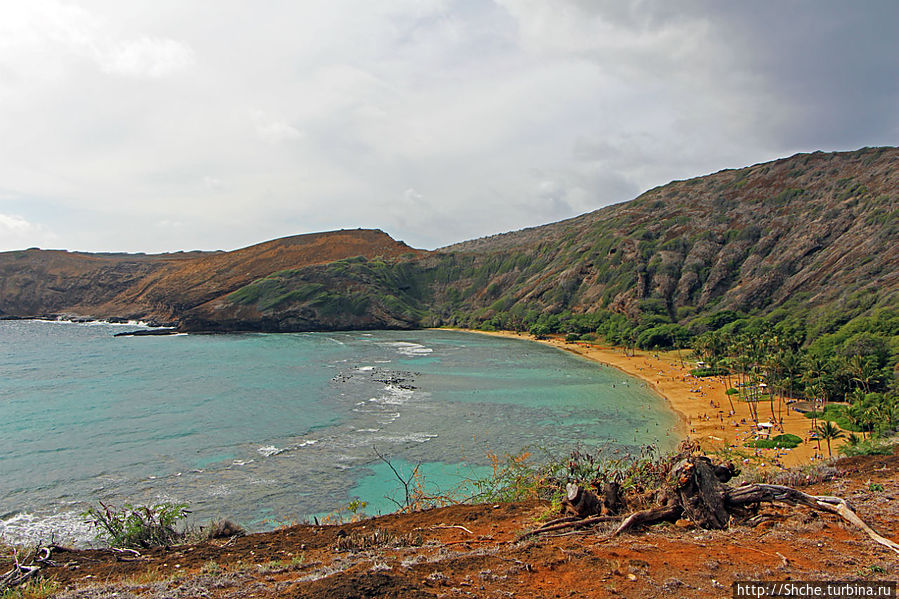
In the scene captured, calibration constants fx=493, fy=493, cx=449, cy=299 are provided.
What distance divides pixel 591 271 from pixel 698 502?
102518 mm

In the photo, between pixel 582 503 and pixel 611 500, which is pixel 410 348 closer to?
pixel 611 500

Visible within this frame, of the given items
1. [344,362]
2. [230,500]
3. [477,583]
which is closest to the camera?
[477,583]

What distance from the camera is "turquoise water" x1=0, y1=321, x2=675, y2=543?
21.8 meters

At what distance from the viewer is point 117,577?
7.58 meters

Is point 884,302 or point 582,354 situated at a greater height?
point 884,302

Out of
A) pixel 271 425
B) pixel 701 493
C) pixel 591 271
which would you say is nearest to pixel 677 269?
pixel 591 271

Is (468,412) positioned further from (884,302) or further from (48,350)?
(48,350)

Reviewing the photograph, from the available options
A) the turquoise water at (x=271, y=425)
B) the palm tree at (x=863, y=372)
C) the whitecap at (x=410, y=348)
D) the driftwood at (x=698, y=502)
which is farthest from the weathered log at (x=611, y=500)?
the whitecap at (x=410, y=348)

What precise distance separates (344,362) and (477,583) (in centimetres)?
5833

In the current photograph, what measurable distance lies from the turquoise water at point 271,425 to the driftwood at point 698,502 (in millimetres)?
9421

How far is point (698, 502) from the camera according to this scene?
27.3ft

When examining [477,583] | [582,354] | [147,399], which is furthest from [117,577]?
[582,354]

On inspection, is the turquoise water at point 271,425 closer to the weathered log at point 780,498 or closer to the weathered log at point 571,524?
the weathered log at point 571,524

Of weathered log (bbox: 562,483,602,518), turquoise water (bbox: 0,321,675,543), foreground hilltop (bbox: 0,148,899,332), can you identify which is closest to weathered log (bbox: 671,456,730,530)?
weathered log (bbox: 562,483,602,518)
